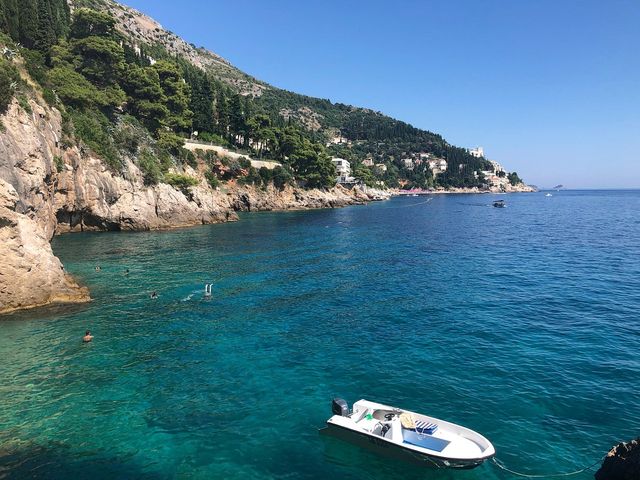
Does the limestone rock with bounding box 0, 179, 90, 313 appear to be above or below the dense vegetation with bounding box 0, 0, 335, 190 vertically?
below

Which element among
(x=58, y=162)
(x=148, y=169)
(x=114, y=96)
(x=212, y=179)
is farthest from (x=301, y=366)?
(x=212, y=179)

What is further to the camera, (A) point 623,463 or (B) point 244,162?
(B) point 244,162

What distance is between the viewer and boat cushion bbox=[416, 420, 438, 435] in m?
13.9

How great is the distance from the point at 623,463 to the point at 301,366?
500 inches

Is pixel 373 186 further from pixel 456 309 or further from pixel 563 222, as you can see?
pixel 456 309

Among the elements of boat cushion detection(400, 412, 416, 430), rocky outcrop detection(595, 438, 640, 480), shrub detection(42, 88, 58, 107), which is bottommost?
boat cushion detection(400, 412, 416, 430)

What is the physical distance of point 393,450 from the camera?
13.5 m

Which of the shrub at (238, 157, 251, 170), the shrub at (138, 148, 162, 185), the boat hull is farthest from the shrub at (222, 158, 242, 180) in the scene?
the boat hull

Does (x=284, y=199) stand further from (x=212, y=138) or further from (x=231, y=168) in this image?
(x=212, y=138)

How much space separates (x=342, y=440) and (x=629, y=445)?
8.37m

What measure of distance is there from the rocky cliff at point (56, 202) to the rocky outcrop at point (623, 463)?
30.3 metres

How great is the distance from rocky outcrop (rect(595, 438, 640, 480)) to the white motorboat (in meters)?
2.92

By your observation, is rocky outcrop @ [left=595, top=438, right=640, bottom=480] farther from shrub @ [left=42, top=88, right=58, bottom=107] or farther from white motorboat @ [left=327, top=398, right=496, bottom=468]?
shrub @ [left=42, top=88, right=58, bottom=107]

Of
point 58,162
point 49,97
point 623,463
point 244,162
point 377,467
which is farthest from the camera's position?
point 244,162
